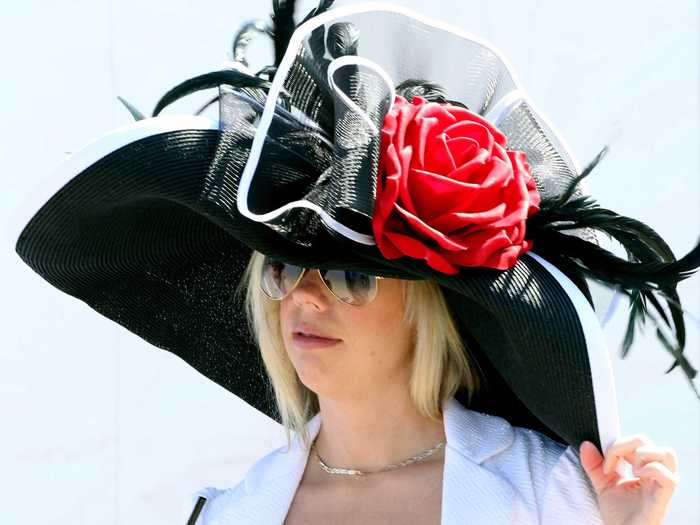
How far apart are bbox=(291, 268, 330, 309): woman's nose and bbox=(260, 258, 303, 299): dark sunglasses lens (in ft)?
0.04

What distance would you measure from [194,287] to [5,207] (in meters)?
0.63

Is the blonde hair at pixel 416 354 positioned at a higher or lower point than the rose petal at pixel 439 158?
lower

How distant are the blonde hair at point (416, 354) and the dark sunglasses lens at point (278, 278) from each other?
3 cm

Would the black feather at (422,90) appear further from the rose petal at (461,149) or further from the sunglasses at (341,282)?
the sunglasses at (341,282)

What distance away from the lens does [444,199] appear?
1.48 meters

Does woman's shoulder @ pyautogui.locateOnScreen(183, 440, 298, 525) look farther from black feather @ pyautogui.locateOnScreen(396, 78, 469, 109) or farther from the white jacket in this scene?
black feather @ pyautogui.locateOnScreen(396, 78, 469, 109)

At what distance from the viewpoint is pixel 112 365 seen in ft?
7.89

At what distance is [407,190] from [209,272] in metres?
0.54

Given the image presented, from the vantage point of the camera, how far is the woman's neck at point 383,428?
5.83 feet

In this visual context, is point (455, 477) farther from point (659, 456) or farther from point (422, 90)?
point (422, 90)

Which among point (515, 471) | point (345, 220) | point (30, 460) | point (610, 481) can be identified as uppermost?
point (345, 220)

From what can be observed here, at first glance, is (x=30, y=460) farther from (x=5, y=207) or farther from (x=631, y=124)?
(x=631, y=124)

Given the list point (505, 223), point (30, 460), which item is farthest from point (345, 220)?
A: point (30, 460)

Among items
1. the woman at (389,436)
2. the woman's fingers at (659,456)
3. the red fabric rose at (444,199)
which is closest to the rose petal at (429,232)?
the red fabric rose at (444,199)
